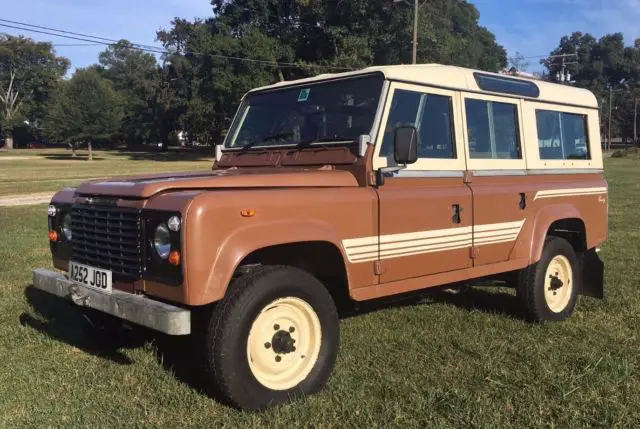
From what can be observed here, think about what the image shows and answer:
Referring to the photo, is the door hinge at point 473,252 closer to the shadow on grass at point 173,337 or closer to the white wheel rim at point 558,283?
the shadow on grass at point 173,337

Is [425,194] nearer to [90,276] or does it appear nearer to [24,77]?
[90,276]

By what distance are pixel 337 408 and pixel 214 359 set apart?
2.80 ft

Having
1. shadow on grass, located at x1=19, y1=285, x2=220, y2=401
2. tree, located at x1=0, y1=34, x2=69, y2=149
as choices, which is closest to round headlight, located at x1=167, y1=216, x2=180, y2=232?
shadow on grass, located at x1=19, y1=285, x2=220, y2=401

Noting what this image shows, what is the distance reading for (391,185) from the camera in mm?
4457

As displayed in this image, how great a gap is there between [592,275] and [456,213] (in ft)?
7.70

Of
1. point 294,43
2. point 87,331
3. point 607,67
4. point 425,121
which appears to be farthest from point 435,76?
point 607,67

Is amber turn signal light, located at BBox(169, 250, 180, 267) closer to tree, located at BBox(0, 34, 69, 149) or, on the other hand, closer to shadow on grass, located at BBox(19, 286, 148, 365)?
shadow on grass, located at BBox(19, 286, 148, 365)

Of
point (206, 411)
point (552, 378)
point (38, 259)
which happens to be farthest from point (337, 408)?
point (38, 259)

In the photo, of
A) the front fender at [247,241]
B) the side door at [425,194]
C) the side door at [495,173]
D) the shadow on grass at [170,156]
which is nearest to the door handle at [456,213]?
the side door at [425,194]

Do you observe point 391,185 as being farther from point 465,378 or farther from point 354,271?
point 465,378

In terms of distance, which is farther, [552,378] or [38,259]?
[38,259]

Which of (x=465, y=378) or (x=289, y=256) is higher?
(x=289, y=256)

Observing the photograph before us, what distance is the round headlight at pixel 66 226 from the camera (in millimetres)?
4512

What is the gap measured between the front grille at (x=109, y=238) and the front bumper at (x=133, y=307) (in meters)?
0.16
